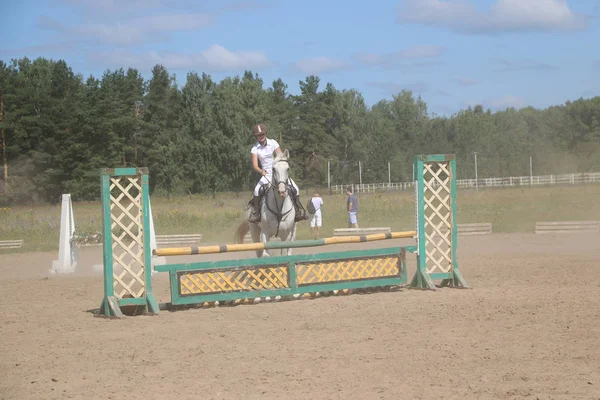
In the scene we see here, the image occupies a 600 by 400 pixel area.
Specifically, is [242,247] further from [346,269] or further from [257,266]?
[346,269]

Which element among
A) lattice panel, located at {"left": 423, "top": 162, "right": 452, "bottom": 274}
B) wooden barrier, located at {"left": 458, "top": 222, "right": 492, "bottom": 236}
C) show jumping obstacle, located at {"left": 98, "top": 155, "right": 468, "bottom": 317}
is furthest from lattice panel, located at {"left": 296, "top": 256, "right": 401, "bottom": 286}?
wooden barrier, located at {"left": 458, "top": 222, "right": 492, "bottom": 236}

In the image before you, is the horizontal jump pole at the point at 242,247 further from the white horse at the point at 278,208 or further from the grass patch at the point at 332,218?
the grass patch at the point at 332,218

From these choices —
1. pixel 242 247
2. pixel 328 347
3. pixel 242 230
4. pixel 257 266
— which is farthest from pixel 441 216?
pixel 328 347

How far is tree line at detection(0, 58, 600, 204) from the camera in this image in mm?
52750

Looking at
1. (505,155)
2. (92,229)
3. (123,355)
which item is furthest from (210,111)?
(123,355)

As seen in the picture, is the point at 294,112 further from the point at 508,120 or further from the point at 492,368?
the point at 492,368

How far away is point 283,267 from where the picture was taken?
35.3ft

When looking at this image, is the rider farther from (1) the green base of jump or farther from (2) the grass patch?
(2) the grass patch

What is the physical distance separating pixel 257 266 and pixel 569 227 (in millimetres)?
16539

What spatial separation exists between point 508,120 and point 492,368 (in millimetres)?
92643

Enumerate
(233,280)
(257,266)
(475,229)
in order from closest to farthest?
(233,280)
(257,266)
(475,229)

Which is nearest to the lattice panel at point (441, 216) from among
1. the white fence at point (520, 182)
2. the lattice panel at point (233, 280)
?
the lattice panel at point (233, 280)

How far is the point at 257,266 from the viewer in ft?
34.8

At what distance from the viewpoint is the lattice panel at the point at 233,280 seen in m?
10.2
